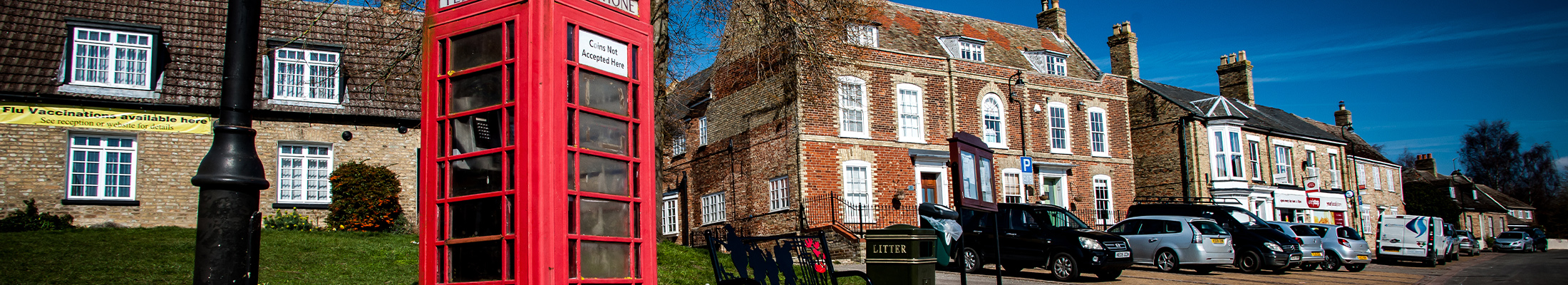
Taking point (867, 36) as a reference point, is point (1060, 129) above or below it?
below

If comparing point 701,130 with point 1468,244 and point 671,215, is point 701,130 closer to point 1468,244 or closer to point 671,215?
point 671,215

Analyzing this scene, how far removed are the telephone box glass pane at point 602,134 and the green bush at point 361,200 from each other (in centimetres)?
1457

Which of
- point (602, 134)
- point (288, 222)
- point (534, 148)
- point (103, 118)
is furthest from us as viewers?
point (288, 222)

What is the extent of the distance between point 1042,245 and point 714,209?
37.6 feet

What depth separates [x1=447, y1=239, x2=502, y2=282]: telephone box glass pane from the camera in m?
5.00

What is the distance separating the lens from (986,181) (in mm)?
10398

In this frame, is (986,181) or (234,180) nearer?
(234,180)

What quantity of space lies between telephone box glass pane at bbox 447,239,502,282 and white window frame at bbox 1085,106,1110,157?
2564cm

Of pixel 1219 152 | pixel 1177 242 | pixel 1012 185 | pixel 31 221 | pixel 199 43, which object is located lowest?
pixel 1177 242

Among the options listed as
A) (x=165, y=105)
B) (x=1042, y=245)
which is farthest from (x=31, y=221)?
(x=1042, y=245)

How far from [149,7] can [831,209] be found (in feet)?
48.8

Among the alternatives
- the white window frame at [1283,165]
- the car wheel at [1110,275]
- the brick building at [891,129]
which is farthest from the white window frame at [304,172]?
the white window frame at [1283,165]

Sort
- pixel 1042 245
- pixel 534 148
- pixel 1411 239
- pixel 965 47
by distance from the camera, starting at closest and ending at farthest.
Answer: pixel 534 148
pixel 1042 245
pixel 1411 239
pixel 965 47

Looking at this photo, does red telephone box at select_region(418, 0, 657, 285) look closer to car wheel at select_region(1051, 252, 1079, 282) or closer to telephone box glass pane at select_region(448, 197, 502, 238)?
telephone box glass pane at select_region(448, 197, 502, 238)
